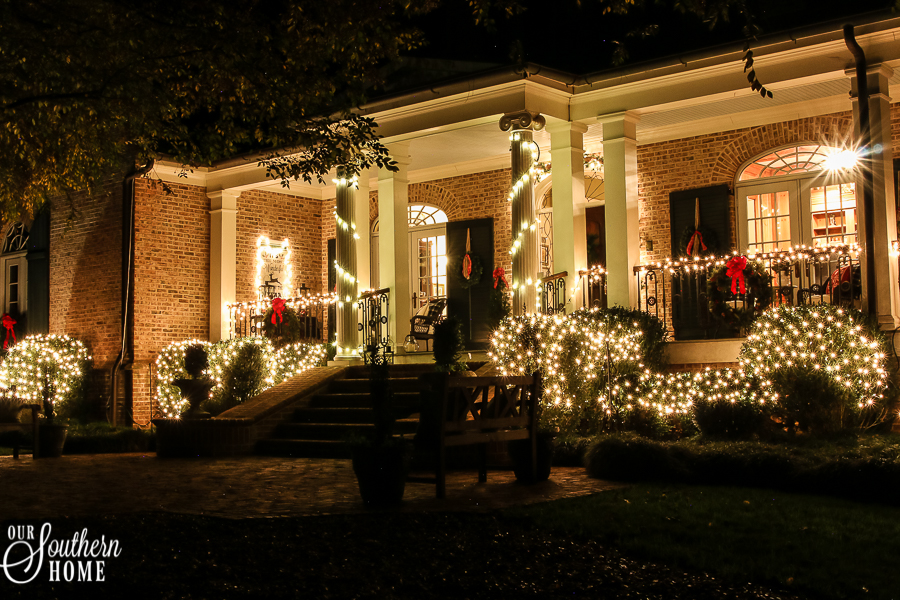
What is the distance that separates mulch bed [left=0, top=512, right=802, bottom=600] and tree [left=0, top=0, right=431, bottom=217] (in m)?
4.73

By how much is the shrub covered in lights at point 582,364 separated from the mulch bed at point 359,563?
5.00m

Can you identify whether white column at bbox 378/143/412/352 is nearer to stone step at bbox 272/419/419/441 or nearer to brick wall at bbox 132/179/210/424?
stone step at bbox 272/419/419/441

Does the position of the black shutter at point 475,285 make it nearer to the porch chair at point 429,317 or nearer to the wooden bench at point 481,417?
the porch chair at point 429,317

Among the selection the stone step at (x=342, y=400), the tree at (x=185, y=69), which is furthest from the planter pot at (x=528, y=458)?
the stone step at (x=342, y=400)

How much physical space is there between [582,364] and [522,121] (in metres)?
3.23

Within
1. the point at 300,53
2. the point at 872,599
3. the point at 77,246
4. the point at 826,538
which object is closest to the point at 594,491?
the point at 826,538

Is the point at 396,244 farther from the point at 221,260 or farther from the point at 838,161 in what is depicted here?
the point at 838,161

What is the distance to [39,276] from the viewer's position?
17.6 m

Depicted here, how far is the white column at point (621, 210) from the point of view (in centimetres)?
1180

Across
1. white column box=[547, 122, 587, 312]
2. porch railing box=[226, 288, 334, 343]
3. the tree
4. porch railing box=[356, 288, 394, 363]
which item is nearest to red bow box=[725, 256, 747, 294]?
white column box=[547, 122, 587, 312]

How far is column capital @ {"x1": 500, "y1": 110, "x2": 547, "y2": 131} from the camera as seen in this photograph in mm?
11758

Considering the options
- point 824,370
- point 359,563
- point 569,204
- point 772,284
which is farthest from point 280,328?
point 359,563

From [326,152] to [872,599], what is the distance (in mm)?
7010

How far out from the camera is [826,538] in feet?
18.2
